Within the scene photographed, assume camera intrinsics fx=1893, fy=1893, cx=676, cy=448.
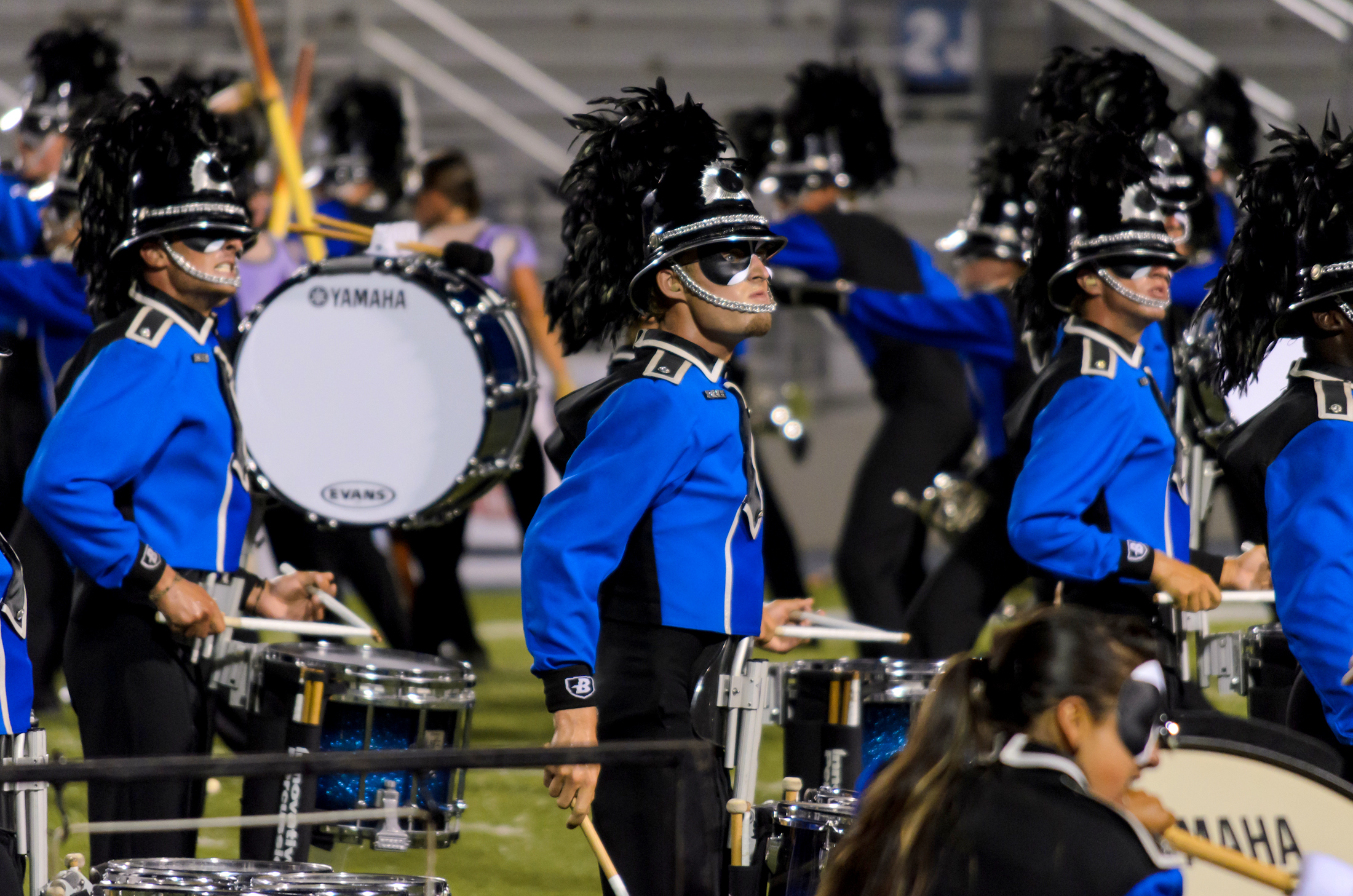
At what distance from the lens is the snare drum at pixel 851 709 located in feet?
12.0

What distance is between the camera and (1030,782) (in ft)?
6.98

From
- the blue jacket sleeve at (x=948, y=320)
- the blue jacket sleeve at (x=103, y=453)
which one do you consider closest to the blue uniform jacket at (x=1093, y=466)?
the blue jacket sleeve at (x=103, y=453)

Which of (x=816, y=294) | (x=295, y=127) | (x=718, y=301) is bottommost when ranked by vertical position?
(x=718, y=301)

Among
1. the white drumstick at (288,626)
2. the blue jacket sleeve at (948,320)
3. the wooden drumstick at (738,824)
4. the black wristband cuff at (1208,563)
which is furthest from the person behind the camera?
the blue jacket sleeve at (948,320)

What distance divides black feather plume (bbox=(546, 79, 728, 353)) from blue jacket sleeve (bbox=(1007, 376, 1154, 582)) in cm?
84

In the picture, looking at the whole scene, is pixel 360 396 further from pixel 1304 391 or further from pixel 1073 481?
pixel 1304 391

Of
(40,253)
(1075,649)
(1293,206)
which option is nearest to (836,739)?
(1293,206)

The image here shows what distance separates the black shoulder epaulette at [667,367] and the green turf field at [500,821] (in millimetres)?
959

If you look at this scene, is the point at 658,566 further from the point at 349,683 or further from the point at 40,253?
the point at 40,253

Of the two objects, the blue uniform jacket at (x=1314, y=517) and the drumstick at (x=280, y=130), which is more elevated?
Answer: the drumstick at (x=280, y=130)

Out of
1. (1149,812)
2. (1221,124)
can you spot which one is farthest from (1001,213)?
(1149,812)

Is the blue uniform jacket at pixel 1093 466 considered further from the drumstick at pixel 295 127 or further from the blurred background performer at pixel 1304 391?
the drumstick at pixel 295 127

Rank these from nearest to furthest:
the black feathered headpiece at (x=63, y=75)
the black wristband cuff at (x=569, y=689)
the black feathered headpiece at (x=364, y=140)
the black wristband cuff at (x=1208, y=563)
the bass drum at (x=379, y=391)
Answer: the black wristband cuff at (x=569, y=689) < the black wristband cuff at (x=1208, y=563) < the bass drum at (x=379, y=391) < the black feathered headpiece at (x=63, y=75) < the black feathered headpiece at (x=364, y=140)

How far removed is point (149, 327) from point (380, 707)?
828mm
